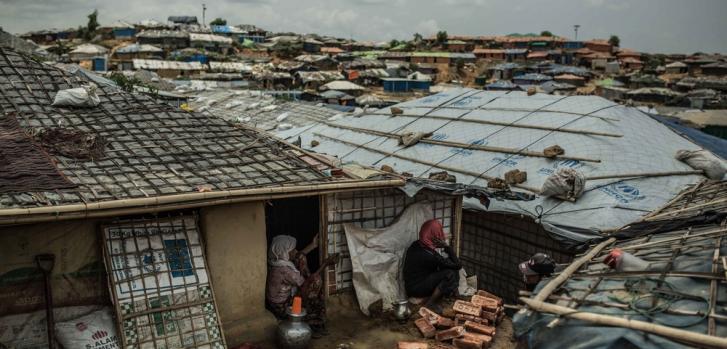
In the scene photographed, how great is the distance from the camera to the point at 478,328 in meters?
7.23

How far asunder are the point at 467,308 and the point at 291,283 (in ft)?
8.06

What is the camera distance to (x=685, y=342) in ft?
12.8

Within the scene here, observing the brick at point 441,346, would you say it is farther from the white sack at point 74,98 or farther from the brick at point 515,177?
the white sack at point 74,98

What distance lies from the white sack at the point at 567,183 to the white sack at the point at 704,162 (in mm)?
2377

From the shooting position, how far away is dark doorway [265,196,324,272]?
811 centimetres

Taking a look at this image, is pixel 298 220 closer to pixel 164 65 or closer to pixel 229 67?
pixel 164 65

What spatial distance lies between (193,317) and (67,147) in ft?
8.91

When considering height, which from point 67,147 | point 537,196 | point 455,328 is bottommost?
point 455,328

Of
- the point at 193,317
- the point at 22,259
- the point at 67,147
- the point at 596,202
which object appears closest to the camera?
the point at 22,259

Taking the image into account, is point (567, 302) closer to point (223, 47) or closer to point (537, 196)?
point (537, 196)

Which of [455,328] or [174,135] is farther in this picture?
[174,135]

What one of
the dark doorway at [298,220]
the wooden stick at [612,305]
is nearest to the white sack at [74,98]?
the dark doorway at [298,220]

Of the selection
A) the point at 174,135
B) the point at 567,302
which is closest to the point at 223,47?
the point at 174,135

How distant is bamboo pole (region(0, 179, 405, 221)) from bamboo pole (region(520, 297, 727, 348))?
2950 mm
